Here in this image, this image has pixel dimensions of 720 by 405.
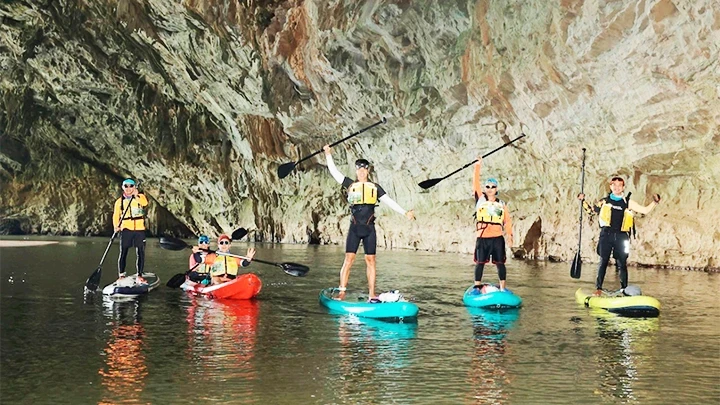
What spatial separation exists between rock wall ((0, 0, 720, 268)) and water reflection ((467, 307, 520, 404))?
26.3 ft

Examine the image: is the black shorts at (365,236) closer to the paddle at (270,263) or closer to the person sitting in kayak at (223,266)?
the paddle at (270,263)

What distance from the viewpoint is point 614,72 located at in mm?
20359

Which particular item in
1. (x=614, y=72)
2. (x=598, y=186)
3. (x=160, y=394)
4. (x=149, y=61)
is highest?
(x=149, y=61)

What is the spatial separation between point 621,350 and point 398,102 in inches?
732

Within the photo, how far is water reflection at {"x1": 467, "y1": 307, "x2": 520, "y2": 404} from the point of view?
7656 mm

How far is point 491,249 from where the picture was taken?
14.5m

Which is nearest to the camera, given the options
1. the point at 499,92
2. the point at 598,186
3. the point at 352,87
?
the point at 499,92

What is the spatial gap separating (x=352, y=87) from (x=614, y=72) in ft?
31.5

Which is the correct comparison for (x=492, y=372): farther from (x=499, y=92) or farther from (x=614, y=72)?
(x=499, y=92)

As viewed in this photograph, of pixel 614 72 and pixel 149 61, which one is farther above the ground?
pixel 149 61

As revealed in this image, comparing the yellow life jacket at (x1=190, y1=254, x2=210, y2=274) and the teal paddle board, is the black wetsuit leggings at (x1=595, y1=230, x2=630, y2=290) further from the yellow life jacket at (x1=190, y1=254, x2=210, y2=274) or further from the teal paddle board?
the yellow life jacket at (x1=190, y1=254, x2=210, y2=274)

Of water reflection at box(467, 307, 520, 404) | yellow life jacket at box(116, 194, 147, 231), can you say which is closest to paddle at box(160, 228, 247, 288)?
yellow life jacket at box(116, 194, 147, 231)

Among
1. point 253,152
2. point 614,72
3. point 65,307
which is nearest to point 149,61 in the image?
point 253,152

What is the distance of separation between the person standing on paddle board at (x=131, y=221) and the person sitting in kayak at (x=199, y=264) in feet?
2.85
